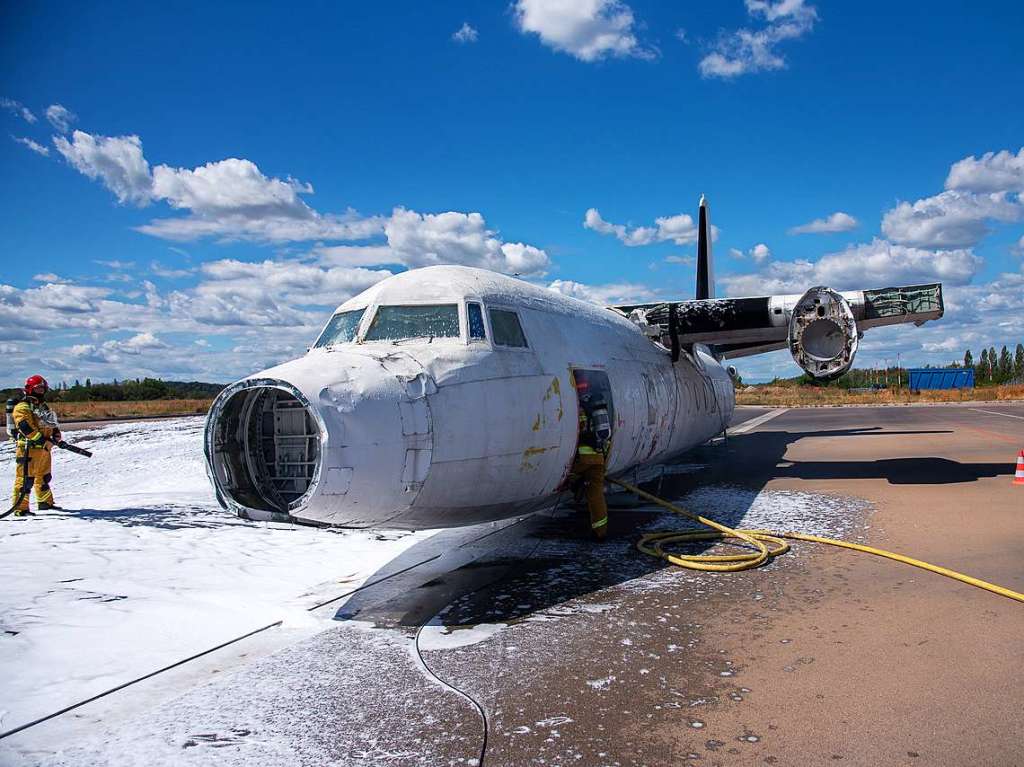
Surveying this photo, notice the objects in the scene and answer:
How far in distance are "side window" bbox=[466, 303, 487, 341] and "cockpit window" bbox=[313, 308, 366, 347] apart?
1.06 m

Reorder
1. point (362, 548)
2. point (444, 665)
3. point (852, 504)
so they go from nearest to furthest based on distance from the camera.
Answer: point (444, 665) → point (362, 548) → point (852, 504)

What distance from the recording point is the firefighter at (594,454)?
7.46 meters

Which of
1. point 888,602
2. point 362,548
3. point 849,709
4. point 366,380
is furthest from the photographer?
point 362,548

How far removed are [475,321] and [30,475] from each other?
829 centimetres

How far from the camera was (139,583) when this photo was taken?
6.85 metres

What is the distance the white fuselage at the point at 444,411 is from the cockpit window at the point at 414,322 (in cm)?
7

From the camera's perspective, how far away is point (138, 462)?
53.3ft

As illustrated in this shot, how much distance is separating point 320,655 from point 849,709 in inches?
135

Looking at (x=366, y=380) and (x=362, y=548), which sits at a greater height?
(x=366, y=380)

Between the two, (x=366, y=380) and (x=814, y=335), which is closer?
(x=366, y=380)

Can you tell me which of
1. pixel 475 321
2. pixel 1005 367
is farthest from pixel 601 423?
pixel 1005 367

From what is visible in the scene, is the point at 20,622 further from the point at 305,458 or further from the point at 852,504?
the point at 852,504

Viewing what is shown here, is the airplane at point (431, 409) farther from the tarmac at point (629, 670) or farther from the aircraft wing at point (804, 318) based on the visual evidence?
the aircraft wing at point (804, 318)

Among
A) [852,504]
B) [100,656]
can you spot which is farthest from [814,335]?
[100,656]
